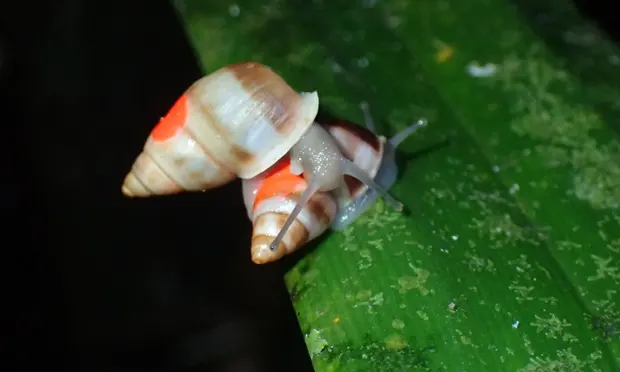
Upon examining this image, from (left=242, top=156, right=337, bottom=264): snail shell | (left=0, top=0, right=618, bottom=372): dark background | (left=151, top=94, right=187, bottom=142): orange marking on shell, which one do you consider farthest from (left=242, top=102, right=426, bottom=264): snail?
(left=0, top=0, right=618, bottom=372): dark background

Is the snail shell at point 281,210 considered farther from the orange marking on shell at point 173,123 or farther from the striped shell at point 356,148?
the orange marking on shell at point 173,123

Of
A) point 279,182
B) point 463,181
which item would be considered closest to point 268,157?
point 279,182

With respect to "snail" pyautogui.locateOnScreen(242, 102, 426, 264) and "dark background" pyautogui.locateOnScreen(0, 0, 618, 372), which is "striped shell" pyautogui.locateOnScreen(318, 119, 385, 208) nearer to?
"snail" pyautogui.locateOnScreen(242, 102, 426, 264)

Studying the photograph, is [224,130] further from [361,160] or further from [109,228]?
[109,228]

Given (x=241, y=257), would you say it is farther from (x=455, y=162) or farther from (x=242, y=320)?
(x=455, y=162)

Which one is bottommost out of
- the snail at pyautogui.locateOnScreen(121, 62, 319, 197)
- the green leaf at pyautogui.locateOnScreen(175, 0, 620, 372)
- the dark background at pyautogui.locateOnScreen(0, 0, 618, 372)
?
the dark background at pyautogui.locateOnScreen(0, 0, 618, 372)

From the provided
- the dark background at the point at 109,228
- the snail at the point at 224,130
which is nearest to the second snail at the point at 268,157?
the snail at the point at 224,130
